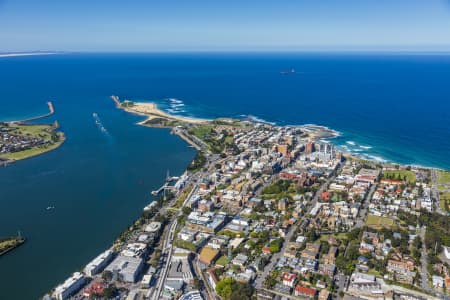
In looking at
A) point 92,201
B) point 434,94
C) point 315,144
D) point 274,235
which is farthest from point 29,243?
point 434,94

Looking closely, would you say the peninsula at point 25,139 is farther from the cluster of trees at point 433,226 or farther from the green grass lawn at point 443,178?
the green grass lawn at point 443,178

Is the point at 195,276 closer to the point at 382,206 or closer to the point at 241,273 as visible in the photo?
the point at 241,273

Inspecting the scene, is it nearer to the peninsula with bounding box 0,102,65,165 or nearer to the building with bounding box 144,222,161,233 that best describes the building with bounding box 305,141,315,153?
the building with bounding box 144,222,161,233

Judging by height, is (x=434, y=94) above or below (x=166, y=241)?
above

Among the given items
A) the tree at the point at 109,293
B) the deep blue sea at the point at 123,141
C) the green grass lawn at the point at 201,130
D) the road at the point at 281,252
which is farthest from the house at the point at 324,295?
the green grass lawn at the point at 201,130

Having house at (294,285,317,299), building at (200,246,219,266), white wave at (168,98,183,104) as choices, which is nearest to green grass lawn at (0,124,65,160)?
white wave at (168,98,183,104)

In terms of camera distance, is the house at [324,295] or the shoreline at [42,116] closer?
the house at [324,295]

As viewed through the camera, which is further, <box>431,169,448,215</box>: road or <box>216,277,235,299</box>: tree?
<box>431,169,448,215</box>: road
